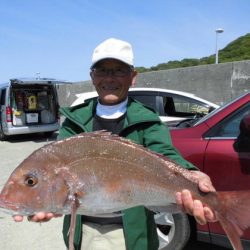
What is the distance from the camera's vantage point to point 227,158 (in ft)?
14.8

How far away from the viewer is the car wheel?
495 cm

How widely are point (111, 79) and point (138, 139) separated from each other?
358mm

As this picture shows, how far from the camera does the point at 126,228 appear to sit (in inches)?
101

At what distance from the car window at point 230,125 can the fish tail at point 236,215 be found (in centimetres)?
266

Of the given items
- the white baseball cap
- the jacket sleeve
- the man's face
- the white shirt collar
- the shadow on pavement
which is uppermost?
the white baseball cap

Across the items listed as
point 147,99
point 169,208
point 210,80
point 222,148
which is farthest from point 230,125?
point 210,80

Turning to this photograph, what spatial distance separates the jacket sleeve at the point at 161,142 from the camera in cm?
257

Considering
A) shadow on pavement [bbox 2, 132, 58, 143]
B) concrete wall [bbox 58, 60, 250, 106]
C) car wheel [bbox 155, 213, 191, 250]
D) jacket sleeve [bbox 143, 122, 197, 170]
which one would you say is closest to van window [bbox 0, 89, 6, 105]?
shadow on pavement [bbox 2, 132, 58, 143]

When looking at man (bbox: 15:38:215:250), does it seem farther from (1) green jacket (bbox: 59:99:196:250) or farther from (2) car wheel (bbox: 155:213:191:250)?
(2) car wheel (bbox: 155:213:191:250)

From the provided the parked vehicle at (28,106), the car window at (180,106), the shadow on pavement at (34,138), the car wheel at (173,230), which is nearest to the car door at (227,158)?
the car wheel at (173,230)

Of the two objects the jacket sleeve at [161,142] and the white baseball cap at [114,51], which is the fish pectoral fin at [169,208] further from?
the white baseball cap at [114,51]

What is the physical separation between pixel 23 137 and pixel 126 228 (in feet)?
57.7

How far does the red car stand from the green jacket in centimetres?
193

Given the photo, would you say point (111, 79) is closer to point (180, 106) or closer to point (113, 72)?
point (113, 72)
